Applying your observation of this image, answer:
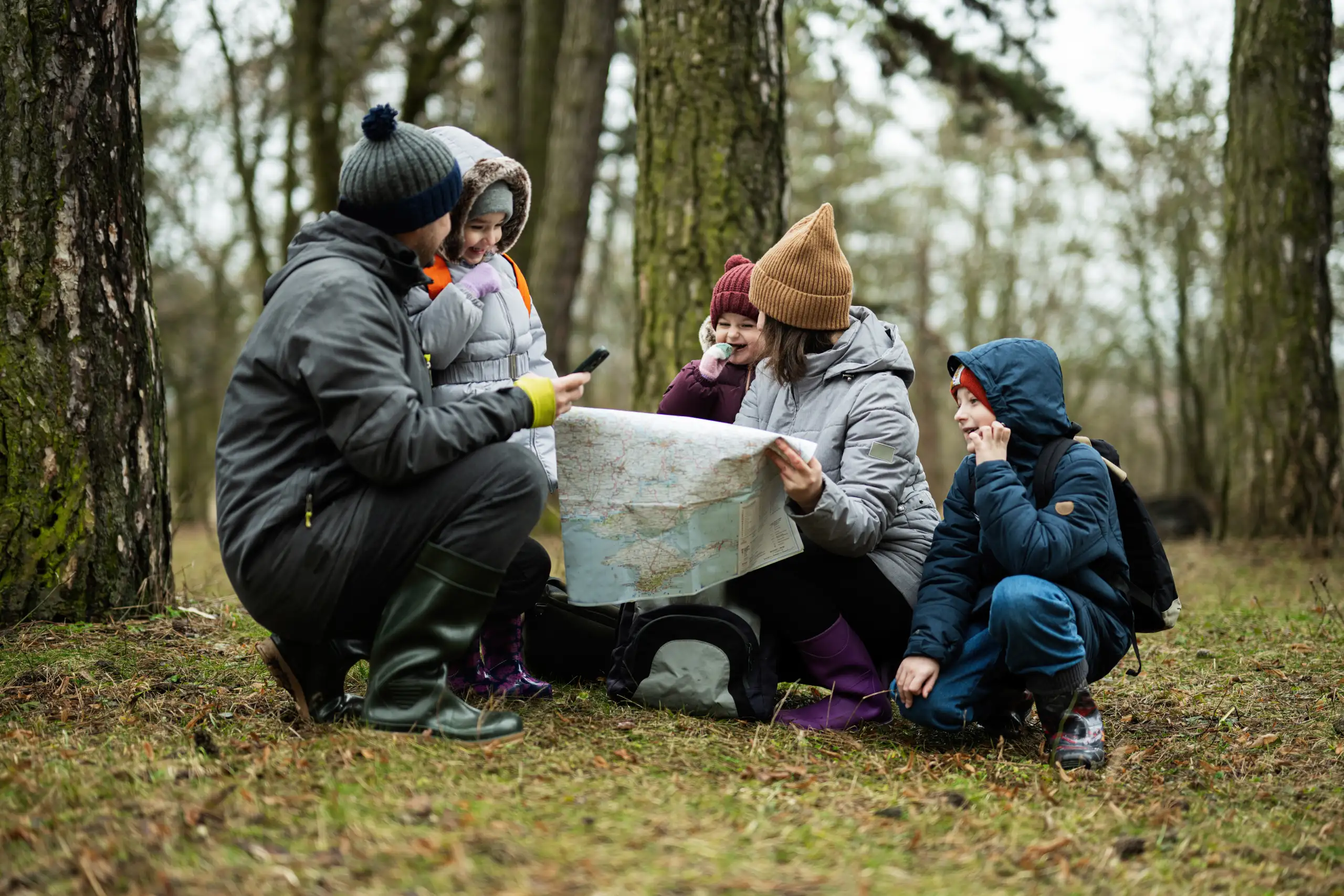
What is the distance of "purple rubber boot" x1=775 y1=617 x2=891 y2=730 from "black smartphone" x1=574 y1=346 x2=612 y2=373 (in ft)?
3.63

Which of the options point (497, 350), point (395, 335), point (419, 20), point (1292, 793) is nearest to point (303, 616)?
point (395, 335)

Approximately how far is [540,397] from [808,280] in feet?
3.53

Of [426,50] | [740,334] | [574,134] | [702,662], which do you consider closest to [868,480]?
[702,662]

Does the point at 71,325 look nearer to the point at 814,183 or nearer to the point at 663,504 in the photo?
the point at 663,504

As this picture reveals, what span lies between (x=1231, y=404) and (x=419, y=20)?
8.52 m

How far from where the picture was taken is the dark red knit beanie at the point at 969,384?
3.37 meters

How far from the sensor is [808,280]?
141 inches

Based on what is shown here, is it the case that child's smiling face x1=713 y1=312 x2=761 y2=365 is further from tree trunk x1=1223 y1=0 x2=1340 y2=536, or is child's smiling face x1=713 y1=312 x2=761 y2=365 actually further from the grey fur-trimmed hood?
tree trunk x1=1223 y1=0 x2=1340 y2=536

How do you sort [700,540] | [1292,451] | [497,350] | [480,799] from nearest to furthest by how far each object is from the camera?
[480,799], [700,540], [497,350], [1292,451]

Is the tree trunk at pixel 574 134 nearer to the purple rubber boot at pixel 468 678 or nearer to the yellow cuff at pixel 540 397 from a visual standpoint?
the purple rubber boot at pixel 468 678

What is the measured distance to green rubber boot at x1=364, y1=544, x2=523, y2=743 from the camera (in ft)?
9.32

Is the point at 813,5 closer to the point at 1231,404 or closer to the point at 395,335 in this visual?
the point at 1231,404

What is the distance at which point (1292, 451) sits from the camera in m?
8.31

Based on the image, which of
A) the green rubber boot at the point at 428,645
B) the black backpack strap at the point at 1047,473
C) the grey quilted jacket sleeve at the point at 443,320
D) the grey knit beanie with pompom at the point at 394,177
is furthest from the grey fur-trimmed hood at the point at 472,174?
the black backpack strap at the point at 1047,473
